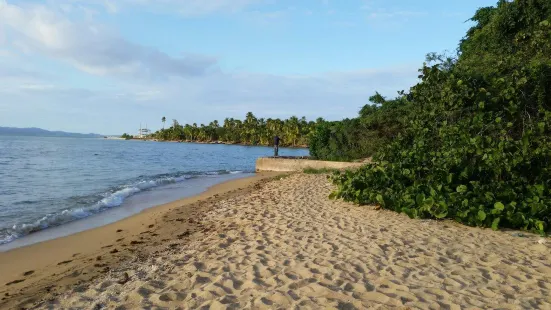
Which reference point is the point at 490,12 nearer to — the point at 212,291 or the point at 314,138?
the point at 314,138

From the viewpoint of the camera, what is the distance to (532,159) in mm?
8602

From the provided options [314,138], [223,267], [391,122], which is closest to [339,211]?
[223,267]

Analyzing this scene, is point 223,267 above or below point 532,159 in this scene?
below

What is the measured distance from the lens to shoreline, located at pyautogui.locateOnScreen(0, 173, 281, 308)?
504cm

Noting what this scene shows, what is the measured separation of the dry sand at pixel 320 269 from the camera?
400 centimetres

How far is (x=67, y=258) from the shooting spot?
21.7ft

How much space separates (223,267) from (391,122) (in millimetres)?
17713

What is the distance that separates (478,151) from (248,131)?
108m

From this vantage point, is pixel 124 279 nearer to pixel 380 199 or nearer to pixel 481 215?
pixel 380 199

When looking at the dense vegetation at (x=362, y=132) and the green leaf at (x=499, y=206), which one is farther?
the dense vegetation at (x=362, y=132)

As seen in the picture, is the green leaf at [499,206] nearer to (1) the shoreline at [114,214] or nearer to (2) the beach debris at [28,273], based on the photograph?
(2) the beach debris at [28,273]

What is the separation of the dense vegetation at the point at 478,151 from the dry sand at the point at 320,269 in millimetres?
568

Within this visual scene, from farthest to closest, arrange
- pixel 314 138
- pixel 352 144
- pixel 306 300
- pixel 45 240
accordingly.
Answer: pixel 314 138 → pixel 352 144 → pixel 45 240 → pixel 306 300

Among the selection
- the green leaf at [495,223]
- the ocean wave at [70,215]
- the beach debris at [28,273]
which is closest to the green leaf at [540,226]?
the green leaf at [495,223]
